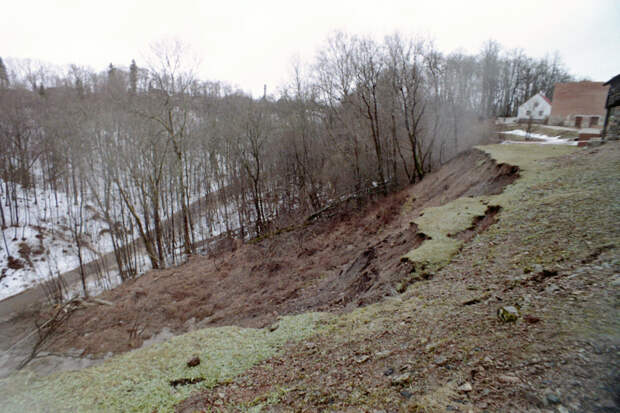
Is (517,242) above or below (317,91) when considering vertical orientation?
below

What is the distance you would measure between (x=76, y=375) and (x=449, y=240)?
889 cm

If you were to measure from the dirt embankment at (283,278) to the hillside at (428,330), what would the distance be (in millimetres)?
103

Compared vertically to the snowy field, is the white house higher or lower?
higher

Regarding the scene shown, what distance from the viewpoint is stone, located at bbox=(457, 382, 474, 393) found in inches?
113

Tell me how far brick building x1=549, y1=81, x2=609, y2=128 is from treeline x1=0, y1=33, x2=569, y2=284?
11963 mm

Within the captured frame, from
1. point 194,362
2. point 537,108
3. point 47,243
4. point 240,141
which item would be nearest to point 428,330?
point 194,362

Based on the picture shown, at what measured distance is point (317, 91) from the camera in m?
24.5

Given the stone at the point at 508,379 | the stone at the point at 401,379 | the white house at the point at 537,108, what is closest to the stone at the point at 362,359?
the stone at the point at 401,379

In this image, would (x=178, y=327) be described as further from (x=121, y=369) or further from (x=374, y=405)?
(x=374, y=405)

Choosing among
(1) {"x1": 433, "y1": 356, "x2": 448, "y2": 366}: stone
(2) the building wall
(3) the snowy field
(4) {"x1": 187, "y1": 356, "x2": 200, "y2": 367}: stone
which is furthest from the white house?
(4) {"x1": 187, "y1": 356, "x2": 200, "y2": 367}: stone

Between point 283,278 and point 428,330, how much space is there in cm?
827

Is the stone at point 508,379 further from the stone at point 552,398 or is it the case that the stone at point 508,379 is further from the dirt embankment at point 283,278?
the dirt embankment at point 283,278

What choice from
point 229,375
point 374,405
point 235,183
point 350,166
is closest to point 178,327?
point 229,375

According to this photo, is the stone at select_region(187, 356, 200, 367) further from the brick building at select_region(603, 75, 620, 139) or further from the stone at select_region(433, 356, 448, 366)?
the brick building at select_region(603, 75, 620, 139)
